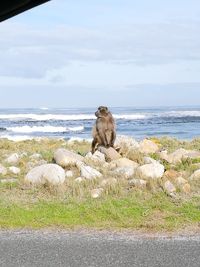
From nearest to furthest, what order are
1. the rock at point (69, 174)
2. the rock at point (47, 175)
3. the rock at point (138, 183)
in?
the rock at point (138, 183), the rock at point (47, 175), the rock at point (69, 174)

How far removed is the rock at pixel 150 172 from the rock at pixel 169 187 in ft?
1.95

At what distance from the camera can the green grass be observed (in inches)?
273

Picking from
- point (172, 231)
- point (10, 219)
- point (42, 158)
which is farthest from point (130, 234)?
point (42, 158)

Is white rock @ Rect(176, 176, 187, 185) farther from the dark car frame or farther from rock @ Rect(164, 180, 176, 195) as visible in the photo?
the dark car frame

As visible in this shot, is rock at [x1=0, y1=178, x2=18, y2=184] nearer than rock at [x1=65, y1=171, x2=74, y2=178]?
Result: Yes

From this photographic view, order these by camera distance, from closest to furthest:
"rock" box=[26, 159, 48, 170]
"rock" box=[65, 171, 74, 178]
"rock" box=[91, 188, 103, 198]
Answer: "rock" box=[91, 188, 103, 198], "rock" box=[65, 171, 74, 178], "rock" box=[26, 159, 48, 170]

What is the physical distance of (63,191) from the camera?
8812 millimetres

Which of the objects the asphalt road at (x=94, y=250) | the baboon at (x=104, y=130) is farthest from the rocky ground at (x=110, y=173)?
the asphalt road at (x=94, y=250)

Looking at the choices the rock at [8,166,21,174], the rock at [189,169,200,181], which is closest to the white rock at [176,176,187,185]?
the rock at [189,169,200,181]

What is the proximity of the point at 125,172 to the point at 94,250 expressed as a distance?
4687 mm

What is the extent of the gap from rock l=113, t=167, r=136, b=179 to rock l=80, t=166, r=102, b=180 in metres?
0.43

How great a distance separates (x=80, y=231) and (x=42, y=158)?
6777 millimetres

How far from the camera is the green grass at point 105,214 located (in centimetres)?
693

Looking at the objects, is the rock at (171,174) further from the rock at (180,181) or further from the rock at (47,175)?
the rock at (47,175)
